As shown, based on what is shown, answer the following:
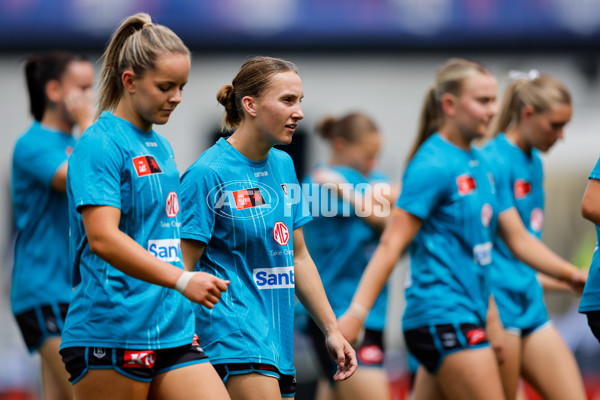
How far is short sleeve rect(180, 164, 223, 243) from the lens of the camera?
13.4 feet

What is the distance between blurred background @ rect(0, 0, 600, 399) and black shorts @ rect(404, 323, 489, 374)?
802 cm

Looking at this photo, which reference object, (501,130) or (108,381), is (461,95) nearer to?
(501,130)

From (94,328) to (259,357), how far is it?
662mm

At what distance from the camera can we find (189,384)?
390 cm

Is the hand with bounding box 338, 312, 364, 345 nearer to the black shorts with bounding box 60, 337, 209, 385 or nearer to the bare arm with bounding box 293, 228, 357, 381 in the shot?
the bare arm with bounding box 293, 228, 357, 381

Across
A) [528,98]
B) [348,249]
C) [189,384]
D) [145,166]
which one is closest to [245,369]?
[189,384]

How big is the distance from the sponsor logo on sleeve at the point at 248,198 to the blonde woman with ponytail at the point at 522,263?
192 centimetres

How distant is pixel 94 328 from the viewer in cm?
390

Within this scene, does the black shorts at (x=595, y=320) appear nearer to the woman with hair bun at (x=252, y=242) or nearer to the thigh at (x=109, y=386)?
the woman with hair bun at (x=252, y=242)

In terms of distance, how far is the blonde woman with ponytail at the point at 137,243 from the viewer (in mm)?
3871

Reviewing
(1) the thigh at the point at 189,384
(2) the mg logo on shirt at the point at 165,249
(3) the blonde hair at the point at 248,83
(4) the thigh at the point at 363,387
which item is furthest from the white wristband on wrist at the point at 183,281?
(4) the thigh at the point at 363,387

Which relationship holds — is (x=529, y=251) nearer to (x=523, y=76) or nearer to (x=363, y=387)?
(x=523, y=76)

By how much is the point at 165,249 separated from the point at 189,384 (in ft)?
1.75

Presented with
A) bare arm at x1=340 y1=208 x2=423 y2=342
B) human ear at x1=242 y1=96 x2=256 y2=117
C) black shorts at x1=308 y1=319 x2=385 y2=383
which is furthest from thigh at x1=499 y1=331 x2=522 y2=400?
human ear at x1=242 y1=96 x2=256 y2=117
